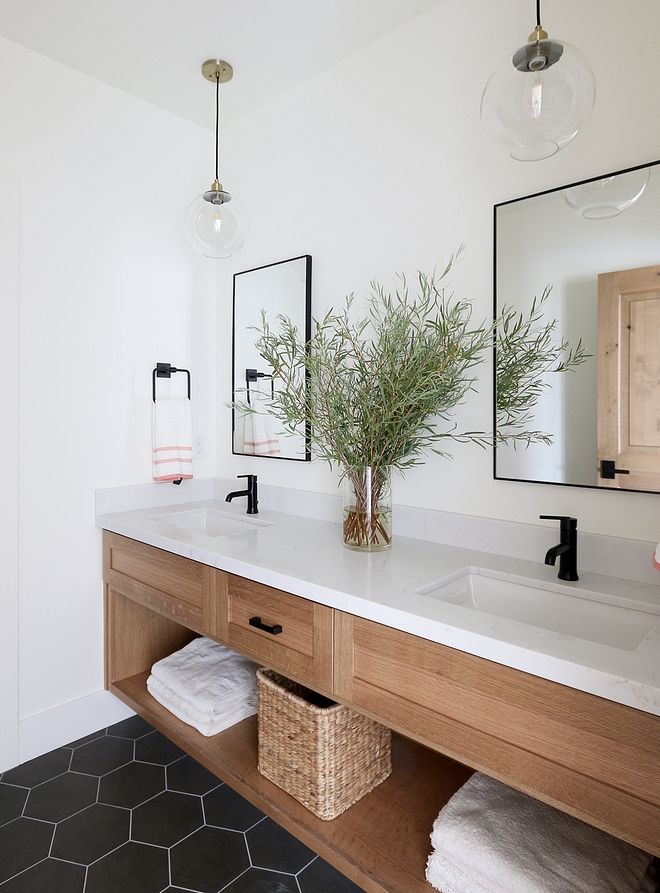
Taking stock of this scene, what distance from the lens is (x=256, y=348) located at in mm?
2359

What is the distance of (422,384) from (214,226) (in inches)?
38.0

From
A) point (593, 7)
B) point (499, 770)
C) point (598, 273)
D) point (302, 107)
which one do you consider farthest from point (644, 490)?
point (302, 107)

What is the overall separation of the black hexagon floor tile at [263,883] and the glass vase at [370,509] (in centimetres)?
91

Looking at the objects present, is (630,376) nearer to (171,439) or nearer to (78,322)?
(171,439)

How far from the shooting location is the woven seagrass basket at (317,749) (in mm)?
1490

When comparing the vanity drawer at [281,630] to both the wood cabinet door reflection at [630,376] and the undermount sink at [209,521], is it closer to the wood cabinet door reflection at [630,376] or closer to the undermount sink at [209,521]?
the undermount sink at [209,521]

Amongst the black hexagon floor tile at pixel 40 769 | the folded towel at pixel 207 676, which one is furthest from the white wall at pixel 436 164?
the black hexagon floor tile at pixel 40 769

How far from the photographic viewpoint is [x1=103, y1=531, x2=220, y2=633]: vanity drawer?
175 cm

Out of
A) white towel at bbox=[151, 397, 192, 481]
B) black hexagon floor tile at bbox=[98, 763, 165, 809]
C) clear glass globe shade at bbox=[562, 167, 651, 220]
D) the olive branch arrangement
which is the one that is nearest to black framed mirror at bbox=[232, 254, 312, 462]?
→ white towel at bbox=[151, 397, 192, 481]

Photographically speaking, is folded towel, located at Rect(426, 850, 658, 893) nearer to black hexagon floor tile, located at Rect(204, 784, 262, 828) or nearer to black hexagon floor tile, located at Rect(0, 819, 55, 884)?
black hexagon floor tile, located at Rect(204, 784, 262, 828)

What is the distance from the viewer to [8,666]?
2.00 metres

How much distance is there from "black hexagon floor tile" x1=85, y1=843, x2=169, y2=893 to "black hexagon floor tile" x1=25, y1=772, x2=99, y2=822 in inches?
10.9

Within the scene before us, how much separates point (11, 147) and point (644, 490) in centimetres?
232

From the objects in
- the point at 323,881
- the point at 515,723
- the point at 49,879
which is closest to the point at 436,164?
the point at 515,723
